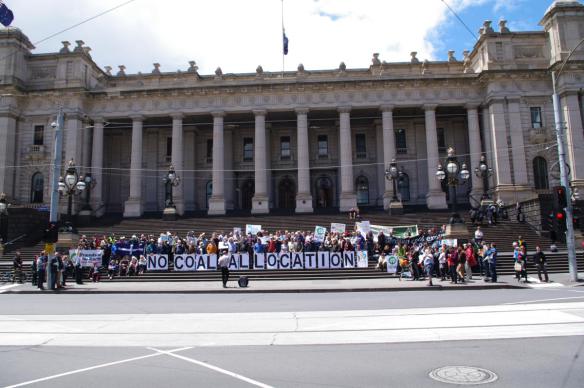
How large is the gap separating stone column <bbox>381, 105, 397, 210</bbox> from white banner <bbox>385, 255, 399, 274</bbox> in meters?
16.7

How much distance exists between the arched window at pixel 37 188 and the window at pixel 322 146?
2614 cm

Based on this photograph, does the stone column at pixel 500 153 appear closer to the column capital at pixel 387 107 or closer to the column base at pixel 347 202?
the column capital at pixel 387 107

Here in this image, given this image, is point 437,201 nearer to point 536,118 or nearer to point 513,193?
point 513,193

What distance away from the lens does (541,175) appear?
126 feet

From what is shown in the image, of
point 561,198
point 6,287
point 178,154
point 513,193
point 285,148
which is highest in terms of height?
point 285,148

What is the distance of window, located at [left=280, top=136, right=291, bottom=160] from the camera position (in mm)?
45050

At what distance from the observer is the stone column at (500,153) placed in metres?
36.8

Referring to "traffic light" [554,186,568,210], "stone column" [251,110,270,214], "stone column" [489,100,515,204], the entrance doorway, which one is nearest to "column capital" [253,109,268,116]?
"stone column" [251,110,270,214]

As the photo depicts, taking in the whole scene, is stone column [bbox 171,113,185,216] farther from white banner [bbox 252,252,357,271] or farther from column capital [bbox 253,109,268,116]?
white banner [bbox 252,252,357,271]

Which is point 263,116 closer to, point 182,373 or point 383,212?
point 383,212

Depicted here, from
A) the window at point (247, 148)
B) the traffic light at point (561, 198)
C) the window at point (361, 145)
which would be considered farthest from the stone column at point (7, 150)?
the traffic light at point (561, 198)

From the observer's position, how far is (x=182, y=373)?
20.1 ft

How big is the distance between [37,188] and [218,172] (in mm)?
16891

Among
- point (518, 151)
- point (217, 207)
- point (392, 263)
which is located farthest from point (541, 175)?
point (217, 207)
